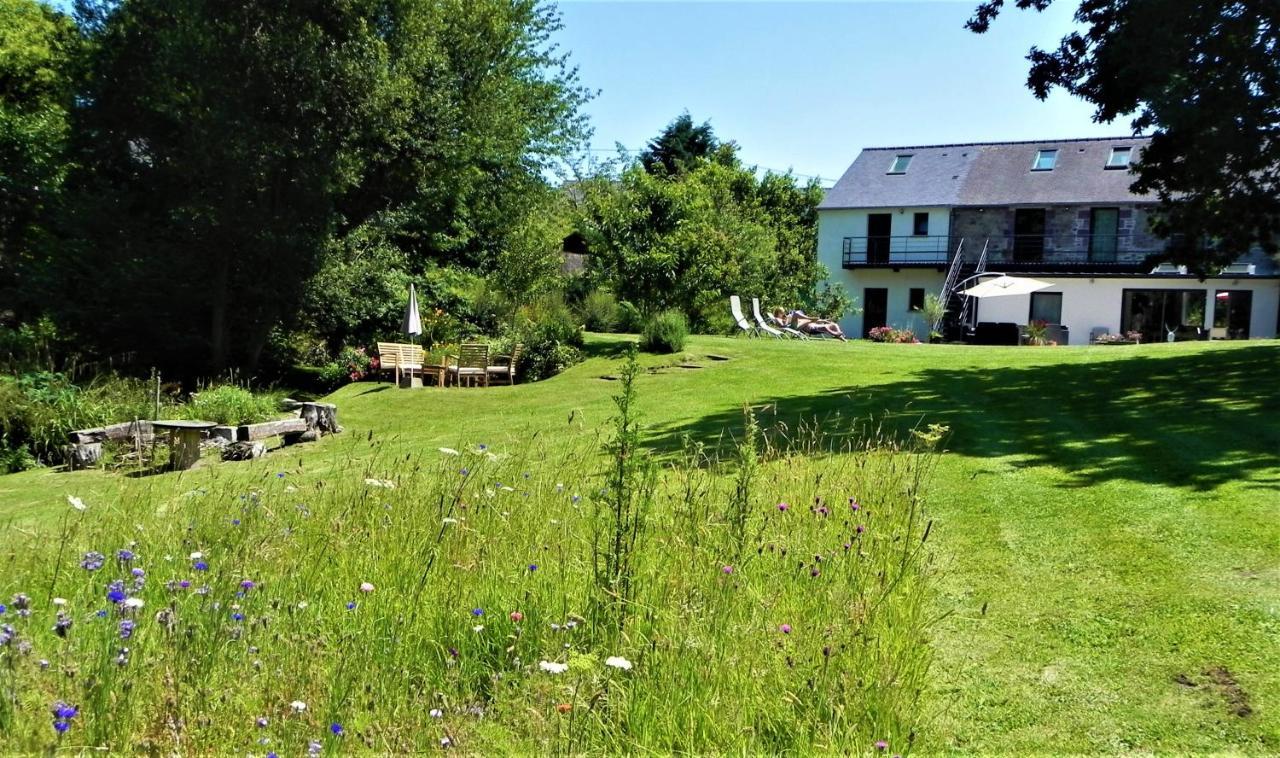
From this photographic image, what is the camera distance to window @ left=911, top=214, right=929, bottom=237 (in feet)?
121

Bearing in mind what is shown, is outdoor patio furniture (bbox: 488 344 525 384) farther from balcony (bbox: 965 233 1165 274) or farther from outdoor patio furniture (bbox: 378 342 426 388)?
balcony (bbox: 965 233 1165 274)

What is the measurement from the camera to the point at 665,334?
17875mm

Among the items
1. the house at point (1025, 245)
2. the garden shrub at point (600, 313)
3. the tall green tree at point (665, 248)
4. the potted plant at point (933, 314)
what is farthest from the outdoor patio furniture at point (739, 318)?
the house at point (1025, 245)

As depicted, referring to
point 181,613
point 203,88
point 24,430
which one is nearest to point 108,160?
point 203,88

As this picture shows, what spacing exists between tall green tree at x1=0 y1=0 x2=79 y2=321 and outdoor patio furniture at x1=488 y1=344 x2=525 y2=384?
30.0ft

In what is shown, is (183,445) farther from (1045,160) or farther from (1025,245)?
(1045,160)

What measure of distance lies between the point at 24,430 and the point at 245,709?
1160cm

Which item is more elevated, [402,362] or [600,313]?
[600,313]

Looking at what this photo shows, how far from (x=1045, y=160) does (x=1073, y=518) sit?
36.1 m

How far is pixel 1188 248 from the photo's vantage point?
1270 cm

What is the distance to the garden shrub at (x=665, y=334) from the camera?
17.9 m

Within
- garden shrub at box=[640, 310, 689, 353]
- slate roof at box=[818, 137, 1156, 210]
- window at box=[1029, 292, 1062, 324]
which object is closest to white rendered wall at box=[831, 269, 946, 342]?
slate roof at box=[818, 137, 1156, 210]

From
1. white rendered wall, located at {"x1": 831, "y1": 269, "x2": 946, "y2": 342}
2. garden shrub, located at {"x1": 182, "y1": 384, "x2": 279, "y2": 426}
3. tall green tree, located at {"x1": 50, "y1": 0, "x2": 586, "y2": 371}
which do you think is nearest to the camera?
garden shrub, located at {"x1": 182, "y1": 384, "x2": 279, "y2": 426}

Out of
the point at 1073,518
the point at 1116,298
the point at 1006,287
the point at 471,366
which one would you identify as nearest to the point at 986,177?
the point at 1116,298
